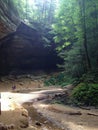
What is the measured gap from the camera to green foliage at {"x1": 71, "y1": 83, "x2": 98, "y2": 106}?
18.1 meters

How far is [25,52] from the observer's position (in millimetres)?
40094

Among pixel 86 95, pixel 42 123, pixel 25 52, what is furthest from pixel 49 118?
pixel 25 52

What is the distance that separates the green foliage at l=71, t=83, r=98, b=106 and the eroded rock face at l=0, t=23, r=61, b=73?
19099mm

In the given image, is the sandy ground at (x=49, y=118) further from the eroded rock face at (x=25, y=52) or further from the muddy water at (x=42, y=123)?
the eroded rock face at (x=25, y=52)

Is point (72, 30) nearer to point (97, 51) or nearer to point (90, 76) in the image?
point (97, 51)

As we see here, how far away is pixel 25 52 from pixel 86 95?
23001 mm

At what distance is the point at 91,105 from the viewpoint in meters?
17.9

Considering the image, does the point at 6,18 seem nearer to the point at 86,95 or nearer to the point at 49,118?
the point at 86,95

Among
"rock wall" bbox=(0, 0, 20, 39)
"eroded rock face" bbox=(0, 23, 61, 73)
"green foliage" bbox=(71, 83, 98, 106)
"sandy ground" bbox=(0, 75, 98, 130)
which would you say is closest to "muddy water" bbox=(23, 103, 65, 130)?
"sandy ground" bbox=(0, 75, 98, 130)

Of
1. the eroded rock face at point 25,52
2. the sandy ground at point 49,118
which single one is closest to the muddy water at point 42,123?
the sandy ground at point 49,118

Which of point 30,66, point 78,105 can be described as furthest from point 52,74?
point 78,105

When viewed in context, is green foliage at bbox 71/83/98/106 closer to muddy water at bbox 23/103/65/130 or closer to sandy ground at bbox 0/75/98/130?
sandy ground at bbox 0/75/98/130

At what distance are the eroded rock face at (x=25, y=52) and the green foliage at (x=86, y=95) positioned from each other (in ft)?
62.7

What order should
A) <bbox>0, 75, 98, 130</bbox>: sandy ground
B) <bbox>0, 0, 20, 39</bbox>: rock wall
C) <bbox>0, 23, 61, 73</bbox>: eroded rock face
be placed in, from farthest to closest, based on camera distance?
<bbox>0, 23, 61, 73</bbox>: eroded rock face
<bbox>0, 0, 20, 39</bbox>: rock wall
<bbox>0, 75, 98, 130</bbox>: sandy ground
